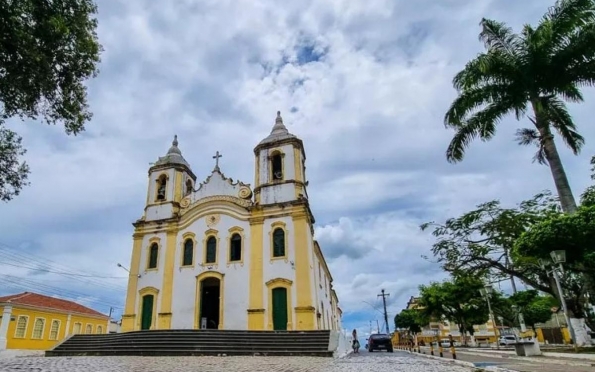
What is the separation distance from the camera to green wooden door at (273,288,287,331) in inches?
747

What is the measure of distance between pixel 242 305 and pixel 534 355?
511 inches

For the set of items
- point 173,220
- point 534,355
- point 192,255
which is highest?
point 173,220

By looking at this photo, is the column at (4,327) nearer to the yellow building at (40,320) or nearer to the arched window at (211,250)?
the yellow building at (40,320)

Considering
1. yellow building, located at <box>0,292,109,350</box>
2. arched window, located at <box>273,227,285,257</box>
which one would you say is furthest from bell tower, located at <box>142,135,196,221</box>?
yellow building, located at <box>0,292,109,350</box>

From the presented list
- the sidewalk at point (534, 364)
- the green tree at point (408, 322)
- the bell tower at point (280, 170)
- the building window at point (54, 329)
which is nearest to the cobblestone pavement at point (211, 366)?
the sidewalk at point (534, 364)

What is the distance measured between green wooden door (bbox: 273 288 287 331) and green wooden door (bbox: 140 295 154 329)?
Answer: 7197 mm

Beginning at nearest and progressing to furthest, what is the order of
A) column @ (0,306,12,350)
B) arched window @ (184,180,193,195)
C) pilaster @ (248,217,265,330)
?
pilaster @ (248,217,265,330)
column @ (0,306,12,350)
arched window @ (184,180,193,195)

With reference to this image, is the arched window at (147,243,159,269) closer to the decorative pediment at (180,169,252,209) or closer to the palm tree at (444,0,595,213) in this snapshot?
the decorative pediment at (180,169,252,209)

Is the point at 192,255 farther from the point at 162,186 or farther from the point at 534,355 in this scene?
the point at 534,355

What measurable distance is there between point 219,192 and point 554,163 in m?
17.1

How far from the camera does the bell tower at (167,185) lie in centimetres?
2367

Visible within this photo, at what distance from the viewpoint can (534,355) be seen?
12.4 m

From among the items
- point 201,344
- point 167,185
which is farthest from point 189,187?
point 201,344

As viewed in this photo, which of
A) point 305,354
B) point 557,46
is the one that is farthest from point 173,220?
point 557,46
